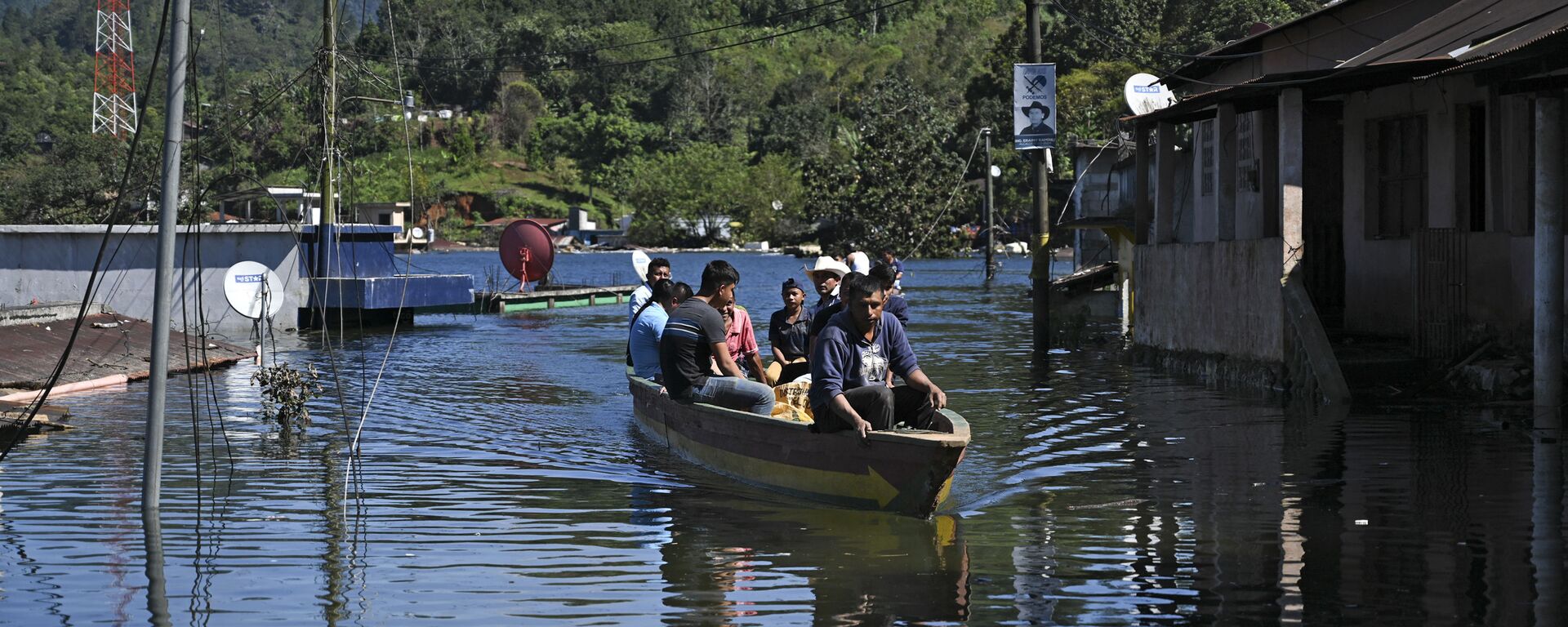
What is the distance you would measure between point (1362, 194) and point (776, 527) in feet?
39.2

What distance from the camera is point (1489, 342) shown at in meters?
16.3

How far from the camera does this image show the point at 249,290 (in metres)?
24.5

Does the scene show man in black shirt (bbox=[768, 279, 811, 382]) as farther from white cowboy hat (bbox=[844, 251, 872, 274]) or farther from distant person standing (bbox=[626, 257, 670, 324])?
white cowboy hat (bbox=[844, 251, 872, 274])

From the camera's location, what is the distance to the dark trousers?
10.5 metres

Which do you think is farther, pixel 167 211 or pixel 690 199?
pixel 690 199

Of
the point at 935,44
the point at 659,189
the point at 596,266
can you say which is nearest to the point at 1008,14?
the point at 935,44

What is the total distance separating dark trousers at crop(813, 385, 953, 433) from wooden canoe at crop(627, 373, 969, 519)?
0.35 ft

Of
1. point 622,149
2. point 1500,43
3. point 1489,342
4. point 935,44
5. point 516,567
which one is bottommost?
point 516,567

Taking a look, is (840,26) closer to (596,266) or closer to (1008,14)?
(1008,14)

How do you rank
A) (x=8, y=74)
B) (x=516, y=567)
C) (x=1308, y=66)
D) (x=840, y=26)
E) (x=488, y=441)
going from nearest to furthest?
(x=516, y=567)
(x=488, y=441)
(x=1308, y=66)
(x=8, y=74)
(x=840, y=26)

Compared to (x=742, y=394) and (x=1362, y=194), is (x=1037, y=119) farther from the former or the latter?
(x=742, y=394)

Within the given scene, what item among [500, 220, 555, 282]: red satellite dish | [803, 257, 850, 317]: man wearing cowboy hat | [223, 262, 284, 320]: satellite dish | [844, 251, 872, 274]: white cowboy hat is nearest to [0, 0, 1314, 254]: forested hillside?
[500, 220, 555, 282]: red satellite dish

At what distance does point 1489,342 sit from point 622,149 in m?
134

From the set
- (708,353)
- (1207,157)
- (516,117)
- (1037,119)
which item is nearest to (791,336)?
(708,353)
